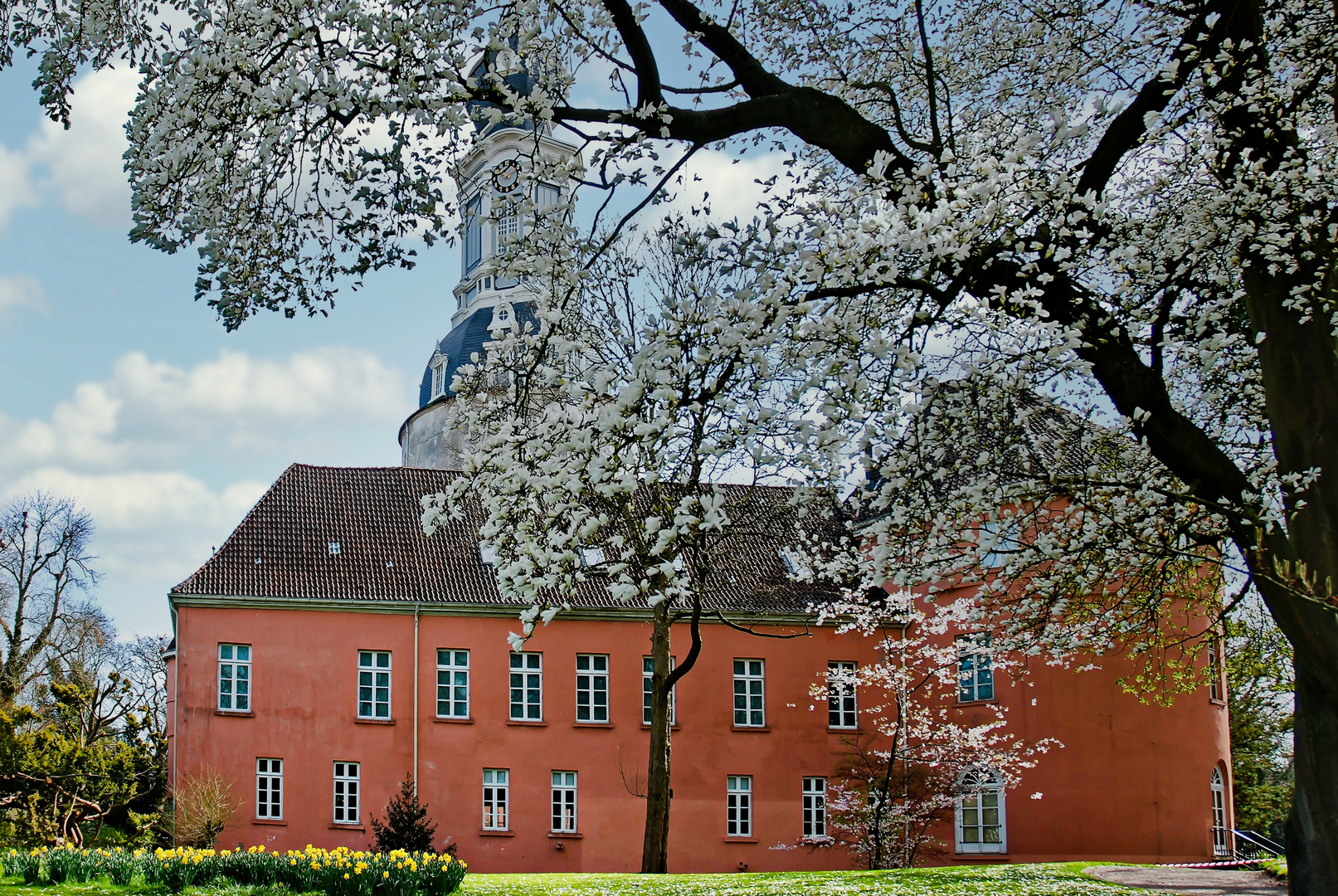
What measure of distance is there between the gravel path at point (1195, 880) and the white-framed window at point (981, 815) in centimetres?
503

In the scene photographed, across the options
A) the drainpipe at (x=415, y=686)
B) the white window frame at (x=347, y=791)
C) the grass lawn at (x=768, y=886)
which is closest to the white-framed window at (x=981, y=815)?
the grass lawn at (x=768, y=886)

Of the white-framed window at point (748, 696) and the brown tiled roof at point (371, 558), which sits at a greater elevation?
the brown tiled roof at point (371, 558)

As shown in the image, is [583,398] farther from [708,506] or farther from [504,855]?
[504,855]

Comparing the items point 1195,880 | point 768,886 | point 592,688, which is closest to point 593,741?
point 592,688

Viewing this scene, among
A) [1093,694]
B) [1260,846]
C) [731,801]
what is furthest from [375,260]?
[1260,846]

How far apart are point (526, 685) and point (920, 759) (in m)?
7.92

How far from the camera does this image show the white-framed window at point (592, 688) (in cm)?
2475

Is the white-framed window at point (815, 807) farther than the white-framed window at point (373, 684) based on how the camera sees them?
Yes

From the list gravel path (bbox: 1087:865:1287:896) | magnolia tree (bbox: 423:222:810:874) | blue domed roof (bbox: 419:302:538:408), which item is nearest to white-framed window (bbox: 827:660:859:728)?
gravel path (bbox: 1087:865:1287:896)

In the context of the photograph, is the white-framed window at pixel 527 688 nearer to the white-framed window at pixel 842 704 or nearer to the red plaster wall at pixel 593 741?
the red plaster wall at pixel 593 741

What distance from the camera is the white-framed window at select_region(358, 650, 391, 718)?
23984 mm

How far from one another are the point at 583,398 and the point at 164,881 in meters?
8.07

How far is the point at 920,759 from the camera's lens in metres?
22.0

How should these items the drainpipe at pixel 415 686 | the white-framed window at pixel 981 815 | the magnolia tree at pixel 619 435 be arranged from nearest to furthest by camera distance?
the magnolia tree at pixel 619 435 < the white-framed window at pixel 981 815 < the drainpipe at pixel 415 686
